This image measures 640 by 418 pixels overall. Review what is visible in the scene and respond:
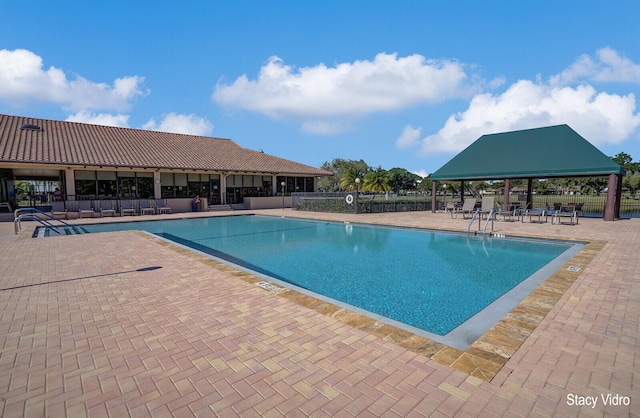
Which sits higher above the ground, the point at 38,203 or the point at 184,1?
the point at 184,1

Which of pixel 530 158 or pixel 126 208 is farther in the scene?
pixel 126 208

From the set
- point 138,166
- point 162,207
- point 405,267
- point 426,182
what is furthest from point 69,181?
point 426,182

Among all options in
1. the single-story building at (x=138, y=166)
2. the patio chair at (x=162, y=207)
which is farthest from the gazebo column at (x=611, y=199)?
the patio chair at (x=162, y=207)

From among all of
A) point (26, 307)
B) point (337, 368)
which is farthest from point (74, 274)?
point (337, 368)

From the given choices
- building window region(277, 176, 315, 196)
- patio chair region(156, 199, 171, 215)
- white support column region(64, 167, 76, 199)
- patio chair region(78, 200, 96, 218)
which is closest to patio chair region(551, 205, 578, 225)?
building window region(277, 176, 315, 196)

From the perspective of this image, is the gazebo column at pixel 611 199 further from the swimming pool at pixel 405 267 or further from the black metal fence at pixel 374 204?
the swimming pool at pixel 405 267

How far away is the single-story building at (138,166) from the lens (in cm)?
1778

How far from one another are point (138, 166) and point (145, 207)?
98.0 inches

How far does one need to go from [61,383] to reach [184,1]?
39.8 feet

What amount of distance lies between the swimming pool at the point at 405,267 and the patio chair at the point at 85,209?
3.96 meters

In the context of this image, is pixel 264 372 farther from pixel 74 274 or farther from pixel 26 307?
pixel 74 274

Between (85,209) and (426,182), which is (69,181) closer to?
(85,209)

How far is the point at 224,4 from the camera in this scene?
12.1m

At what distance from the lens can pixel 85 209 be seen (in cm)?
1781
